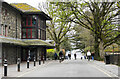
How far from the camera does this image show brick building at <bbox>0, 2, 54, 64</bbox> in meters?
26.7

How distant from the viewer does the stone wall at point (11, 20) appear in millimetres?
26438

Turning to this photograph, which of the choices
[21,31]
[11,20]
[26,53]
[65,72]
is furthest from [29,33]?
[65,72]

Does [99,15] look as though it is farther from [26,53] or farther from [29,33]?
[26,53]

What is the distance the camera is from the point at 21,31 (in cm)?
3594

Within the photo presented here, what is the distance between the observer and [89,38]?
5466cm

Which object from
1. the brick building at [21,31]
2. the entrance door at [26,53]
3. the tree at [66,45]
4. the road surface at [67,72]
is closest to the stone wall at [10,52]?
the brick building at [21,31]

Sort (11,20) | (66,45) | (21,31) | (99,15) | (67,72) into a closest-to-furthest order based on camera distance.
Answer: (67,72), (11,20), (99,15), (21,31), (66,45)

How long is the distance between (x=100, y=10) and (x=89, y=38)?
18.4 meters

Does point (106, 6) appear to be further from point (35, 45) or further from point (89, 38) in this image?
point (89, 38)

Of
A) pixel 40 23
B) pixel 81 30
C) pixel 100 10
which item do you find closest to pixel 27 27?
pixel 40 23

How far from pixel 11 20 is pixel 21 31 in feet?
22.8

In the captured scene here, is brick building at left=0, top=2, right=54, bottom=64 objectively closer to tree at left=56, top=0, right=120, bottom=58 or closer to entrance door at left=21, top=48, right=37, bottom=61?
entrance door at left=21, top=48, right=37, bottom=61

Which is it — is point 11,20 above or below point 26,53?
above

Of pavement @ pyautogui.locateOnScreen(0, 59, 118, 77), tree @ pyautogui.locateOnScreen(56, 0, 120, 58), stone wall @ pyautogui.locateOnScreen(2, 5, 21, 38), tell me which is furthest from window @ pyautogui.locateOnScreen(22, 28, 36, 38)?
pavement @ pyautogui.locateOnScreen(0, 59, 118, 77)
